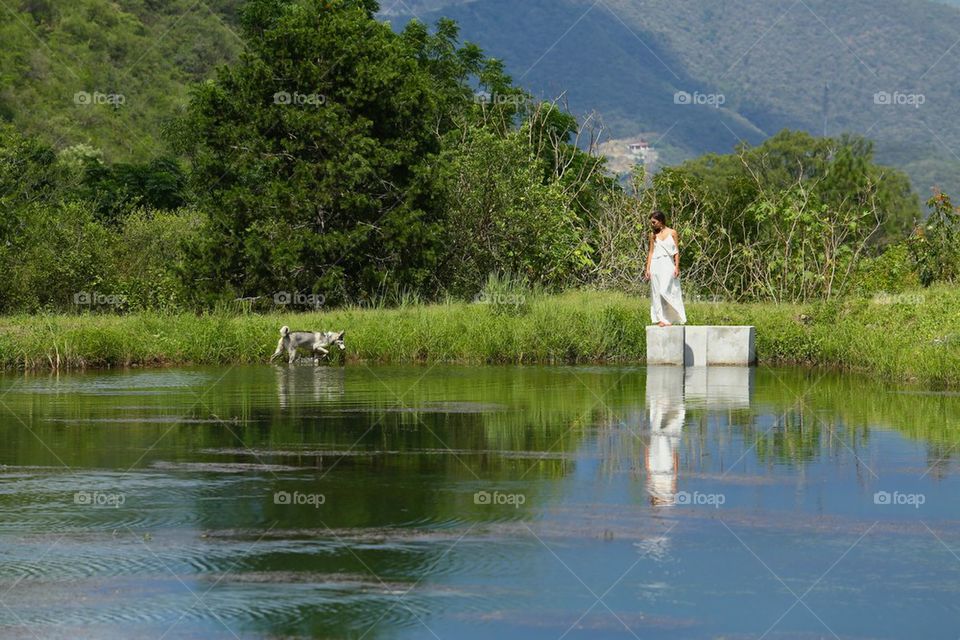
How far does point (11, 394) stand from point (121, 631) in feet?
46.5

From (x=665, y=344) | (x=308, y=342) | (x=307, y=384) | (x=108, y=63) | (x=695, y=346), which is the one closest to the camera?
(x=307, y=384)

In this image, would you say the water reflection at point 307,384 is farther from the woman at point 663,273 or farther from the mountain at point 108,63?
the mountain at point 108,63

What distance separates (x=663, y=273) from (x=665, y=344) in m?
1.25

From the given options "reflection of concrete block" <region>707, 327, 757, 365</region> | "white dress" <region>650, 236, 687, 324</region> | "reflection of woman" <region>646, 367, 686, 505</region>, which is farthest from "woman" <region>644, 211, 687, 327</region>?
"reflection of woman" <region>646, 367, 686, 505</region>

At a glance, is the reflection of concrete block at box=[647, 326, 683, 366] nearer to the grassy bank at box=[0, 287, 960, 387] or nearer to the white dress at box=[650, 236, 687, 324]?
the white dress at box=[650, 236, 687, 324]

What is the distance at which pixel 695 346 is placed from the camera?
2647cm

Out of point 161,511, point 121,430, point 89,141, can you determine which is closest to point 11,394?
point 121,430

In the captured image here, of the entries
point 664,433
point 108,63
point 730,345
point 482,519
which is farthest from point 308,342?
point 108,63

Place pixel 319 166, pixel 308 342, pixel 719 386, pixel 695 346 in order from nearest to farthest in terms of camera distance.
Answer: pixel 719 386
pixel 695 346
pixel 308 342
pixel 319 166

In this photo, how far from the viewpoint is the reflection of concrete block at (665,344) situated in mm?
25953

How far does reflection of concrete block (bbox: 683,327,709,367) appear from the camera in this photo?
26.4 metres

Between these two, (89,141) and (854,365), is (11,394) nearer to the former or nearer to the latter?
(854,365)

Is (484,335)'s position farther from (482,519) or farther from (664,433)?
(482,519)

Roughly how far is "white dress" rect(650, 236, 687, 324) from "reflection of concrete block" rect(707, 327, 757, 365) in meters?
0.69
